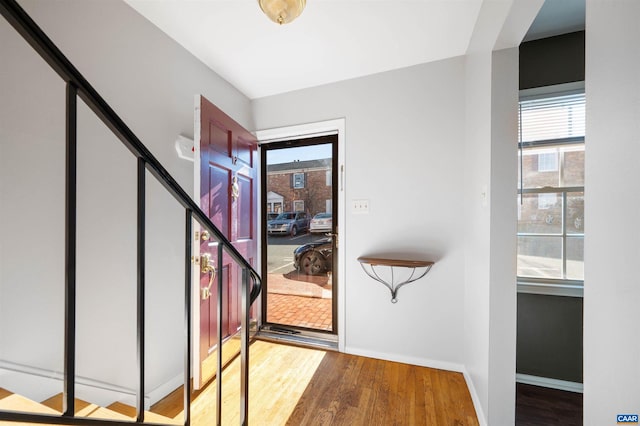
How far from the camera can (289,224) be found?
8.82ft

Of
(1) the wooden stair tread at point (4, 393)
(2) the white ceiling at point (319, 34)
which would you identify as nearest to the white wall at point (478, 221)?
(2) the white ceiling at point (319, 34)

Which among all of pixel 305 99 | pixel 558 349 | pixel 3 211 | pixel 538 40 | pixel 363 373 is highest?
pixel 538 40

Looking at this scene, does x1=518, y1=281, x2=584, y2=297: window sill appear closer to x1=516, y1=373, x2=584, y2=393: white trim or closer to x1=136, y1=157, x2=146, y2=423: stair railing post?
x1=516, y1=373, x2=584, y2=393: white trim

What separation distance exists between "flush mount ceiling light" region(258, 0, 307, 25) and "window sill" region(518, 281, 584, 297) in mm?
2395

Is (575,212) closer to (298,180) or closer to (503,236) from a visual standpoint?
(503,236)

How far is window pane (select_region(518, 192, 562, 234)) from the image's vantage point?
185cm

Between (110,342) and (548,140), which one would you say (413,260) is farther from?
(110,342)

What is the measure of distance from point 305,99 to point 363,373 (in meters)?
2.51

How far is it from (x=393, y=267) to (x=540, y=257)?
1.10 m

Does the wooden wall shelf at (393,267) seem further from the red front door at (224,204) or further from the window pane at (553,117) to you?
the window pane at (553,117)

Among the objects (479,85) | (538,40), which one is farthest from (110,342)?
(538,40)

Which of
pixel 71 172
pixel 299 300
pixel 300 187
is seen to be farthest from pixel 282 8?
pixel 299 300

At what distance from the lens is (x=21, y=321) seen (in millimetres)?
1054

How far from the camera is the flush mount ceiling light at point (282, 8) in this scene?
1.20m
